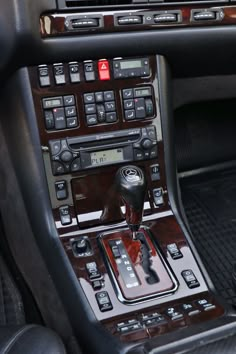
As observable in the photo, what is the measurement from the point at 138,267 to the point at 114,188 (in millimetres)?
165

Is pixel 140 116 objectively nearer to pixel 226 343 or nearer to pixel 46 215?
pixel 46 215

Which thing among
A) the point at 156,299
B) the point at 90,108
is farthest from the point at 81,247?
the point at 90,108

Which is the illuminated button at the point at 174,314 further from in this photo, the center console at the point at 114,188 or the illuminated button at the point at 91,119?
the illuminated button at the point at 91,119

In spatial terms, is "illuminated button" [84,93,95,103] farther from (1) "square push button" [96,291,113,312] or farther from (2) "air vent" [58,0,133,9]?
(1) "square push button" [96,291,113,312]

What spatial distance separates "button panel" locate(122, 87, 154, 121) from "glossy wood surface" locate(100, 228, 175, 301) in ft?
0.81

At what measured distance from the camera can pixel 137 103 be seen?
3.82ft

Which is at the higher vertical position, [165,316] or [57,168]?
[57,168]

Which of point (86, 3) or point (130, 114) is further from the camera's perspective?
point (130, 114)

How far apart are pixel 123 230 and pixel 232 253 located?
0.32 meters

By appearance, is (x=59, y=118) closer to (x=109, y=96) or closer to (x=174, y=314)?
(x=109, y=96)

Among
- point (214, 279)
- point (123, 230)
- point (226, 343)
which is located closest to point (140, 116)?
point (123, 230)

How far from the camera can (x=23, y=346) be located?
0.86 m

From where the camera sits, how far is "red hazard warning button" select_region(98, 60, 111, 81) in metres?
1.12

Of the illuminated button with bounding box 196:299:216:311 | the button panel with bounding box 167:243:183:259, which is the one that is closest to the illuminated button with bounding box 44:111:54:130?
the button panel with bounding box 167:243:183:259
